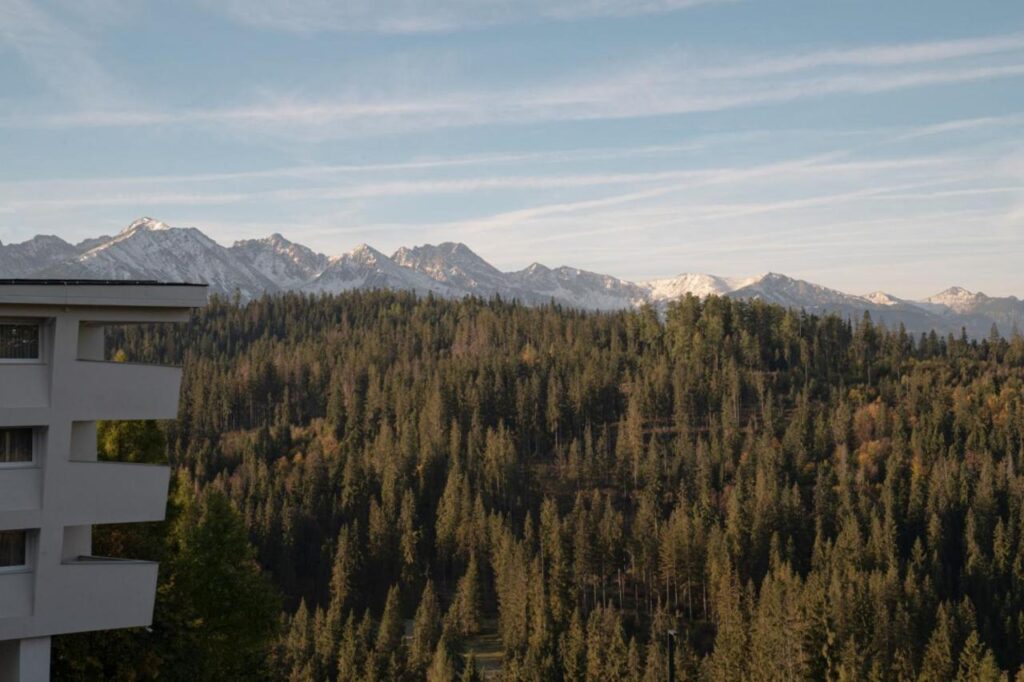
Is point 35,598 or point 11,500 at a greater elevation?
point 11,500

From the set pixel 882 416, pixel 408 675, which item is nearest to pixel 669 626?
pixel 408 675

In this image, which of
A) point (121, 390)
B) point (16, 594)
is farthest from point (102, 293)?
point (16, 594)

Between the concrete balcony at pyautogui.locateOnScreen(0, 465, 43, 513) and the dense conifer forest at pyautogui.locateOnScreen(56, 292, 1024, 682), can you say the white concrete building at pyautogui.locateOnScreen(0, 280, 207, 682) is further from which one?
the dense conifer forest at pyautogui.locateOnScreen(56, 292, 1024, 682)

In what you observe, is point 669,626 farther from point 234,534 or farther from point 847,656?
point 234,534

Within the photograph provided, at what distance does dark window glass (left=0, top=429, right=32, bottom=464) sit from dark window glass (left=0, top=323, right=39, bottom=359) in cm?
198

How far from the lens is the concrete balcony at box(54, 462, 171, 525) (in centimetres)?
2633

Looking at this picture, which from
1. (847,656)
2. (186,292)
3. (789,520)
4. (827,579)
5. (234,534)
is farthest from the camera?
(789,520)

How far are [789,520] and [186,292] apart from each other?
13172 cm

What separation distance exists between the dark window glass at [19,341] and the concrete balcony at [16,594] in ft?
18.5

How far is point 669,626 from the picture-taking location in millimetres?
124562

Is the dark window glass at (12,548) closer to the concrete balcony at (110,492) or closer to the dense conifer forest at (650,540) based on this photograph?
the concrete balcony at (110,492)

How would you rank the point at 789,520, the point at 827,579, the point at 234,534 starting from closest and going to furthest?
the point at 234,534 → the point at 827,579 → the point at 789,520

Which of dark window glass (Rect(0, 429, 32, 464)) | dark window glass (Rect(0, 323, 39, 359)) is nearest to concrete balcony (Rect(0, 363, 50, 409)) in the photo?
dark window glass (Rect(0, 323, 39, 359))

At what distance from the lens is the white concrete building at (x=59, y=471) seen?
83.9ft
